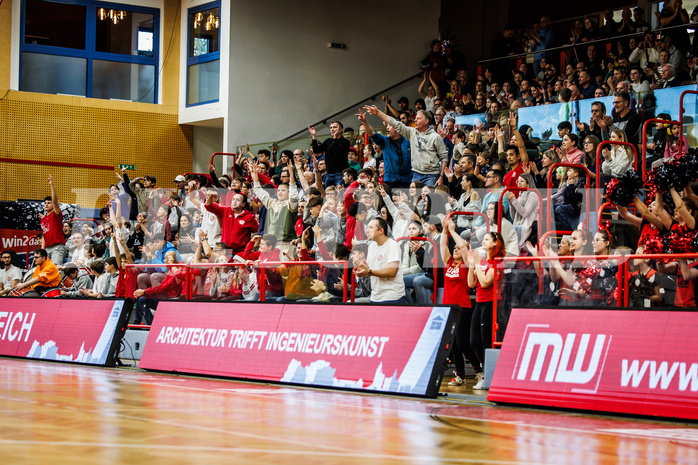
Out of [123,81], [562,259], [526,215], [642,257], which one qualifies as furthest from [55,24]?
[642,257]

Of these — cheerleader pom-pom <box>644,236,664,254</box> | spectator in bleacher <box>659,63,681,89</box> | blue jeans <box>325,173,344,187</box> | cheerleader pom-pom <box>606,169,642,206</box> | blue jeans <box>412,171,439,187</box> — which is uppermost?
spectator in bleacher <box>659,63,681,89</box>

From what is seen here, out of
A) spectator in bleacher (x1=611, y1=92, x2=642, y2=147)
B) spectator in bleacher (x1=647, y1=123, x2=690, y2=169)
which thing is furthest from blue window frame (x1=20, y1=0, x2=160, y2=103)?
spectator in bleacher (x1=647, y1=123, x2=690, y2=169)

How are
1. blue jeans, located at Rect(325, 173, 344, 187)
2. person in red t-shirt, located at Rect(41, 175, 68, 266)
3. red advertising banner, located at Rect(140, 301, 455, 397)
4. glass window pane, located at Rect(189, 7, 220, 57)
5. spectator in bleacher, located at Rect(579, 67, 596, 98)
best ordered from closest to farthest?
red advertising banner, located at Rect(140, 301, 455, 397)
spectator in bleacher, located at Rect(579, 67, 596, 98)
blue jeans, located at Rect(325, 173, 344, 187)
person in red t-shirt, located at Rect(41, 175, 68, 266)
glass window pane, located at Rect(189, 7, 220, 57)

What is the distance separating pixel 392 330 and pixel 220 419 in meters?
2.74

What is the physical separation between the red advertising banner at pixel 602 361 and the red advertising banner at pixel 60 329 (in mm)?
6729

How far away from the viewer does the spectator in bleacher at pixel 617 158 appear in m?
12.1

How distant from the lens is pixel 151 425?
6816 mm

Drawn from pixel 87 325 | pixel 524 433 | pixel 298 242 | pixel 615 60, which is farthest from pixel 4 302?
pixel 615 60

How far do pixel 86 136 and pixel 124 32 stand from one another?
10.7 ft

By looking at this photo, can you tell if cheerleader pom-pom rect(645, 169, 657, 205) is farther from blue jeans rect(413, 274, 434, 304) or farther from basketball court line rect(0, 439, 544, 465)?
basketball court line rect(0, 439, 544, 465)

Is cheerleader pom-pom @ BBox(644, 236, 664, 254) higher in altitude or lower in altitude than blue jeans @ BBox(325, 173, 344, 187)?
lower

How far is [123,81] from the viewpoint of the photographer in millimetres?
24891

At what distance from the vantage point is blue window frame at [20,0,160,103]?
23.7 m

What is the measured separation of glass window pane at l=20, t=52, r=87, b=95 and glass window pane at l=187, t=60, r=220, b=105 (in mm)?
3013
